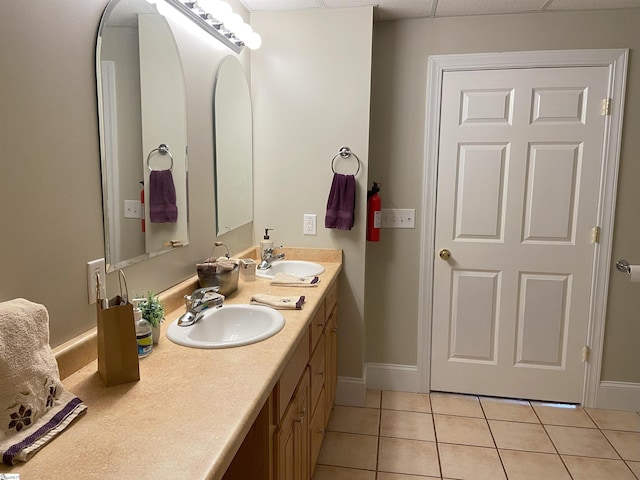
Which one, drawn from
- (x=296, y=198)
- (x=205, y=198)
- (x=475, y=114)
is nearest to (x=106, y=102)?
(x=205, y=198)

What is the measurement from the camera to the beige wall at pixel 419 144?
8.38ft

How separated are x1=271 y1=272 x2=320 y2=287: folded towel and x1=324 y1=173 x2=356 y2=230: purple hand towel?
0.47 meters

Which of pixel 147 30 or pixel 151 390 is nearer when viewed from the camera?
pixel 151 390

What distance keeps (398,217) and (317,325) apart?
1099 millimetres

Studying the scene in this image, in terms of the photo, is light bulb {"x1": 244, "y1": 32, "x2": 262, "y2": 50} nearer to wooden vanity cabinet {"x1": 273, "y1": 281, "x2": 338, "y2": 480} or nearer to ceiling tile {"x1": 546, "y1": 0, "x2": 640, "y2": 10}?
wooden vanity cabinet {"x1": 273, "y1": 281, "x2": 338, "y2": 480}

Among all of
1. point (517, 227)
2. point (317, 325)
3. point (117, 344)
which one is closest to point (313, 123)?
point (317, 325)

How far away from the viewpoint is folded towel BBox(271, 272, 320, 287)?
2131 mm

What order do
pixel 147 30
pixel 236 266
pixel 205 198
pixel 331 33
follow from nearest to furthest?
1. pixel 147 30
2. pixel 236 266
3. pixel 205 198
4. pixel 331 33

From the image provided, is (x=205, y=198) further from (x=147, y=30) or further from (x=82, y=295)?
(x=82, y=295)

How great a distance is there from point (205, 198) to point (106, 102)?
794 millimetres

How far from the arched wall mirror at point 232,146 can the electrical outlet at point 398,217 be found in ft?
2.71

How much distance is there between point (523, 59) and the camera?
8.55 feet

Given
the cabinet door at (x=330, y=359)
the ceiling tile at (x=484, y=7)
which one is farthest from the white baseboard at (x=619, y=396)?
the ceiling tile at (x=484, y=7)

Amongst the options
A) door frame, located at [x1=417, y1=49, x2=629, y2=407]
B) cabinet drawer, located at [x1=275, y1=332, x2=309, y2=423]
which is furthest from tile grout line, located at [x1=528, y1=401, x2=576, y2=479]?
cabinet drawer, located at [x1=275, y1=332, x2=309, y2=423]
